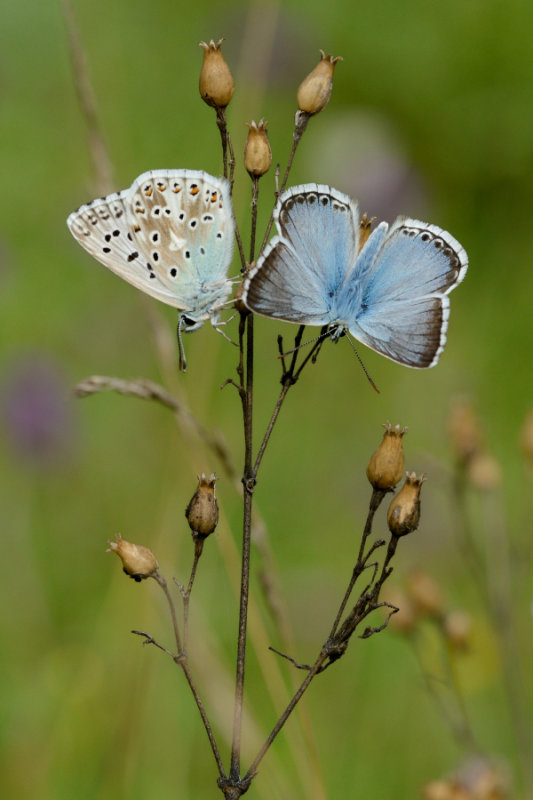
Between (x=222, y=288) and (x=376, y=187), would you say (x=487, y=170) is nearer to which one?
(x=376, y=187)

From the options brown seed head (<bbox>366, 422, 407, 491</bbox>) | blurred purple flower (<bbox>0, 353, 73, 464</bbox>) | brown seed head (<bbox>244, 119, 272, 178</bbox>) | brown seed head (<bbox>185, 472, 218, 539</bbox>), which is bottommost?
brown seed head (<bbox>185, 472, 218, 539</bbox>)

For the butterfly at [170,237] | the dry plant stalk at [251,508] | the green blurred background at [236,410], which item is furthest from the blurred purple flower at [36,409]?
the dry plant stalk at [251,508]

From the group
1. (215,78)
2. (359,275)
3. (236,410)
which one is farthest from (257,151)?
(236,410)

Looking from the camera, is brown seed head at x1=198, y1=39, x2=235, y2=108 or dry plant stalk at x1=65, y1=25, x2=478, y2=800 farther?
brown seed head at x1=198, y1=39, x2=235, y2=108

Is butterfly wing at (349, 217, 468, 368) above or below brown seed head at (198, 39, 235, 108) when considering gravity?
below

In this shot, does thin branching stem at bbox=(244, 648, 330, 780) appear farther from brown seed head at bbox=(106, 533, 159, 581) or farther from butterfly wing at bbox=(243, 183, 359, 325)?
butterfly wing at bbox=(243, 183, 359, 325)

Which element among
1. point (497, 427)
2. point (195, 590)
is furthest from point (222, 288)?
point (497, 427)

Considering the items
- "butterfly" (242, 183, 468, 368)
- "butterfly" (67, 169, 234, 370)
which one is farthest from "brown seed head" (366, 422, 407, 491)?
"butterfly" (67, 169, 234, 370)

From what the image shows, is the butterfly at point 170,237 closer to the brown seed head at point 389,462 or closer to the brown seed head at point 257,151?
the brown seed head at point 257,151
